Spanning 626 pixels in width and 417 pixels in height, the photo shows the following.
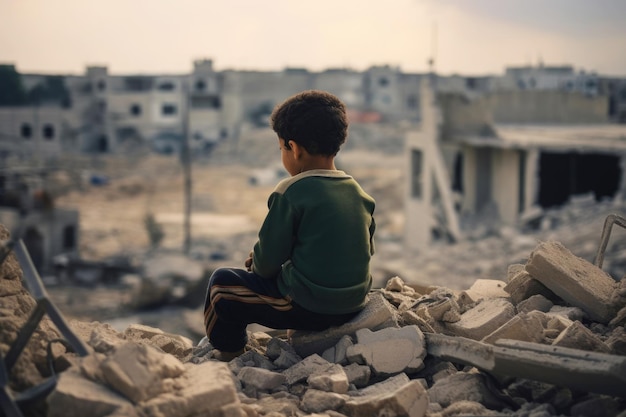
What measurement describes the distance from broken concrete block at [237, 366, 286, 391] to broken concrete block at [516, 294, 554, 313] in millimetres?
1206

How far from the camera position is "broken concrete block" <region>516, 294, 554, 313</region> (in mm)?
3653

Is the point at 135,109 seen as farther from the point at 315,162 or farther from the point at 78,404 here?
the point at 78,404

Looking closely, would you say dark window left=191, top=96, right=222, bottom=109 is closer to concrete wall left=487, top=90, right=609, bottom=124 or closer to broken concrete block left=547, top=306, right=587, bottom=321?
concrete wall left=487, top=90, right=609, bottom=124

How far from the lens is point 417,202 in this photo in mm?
20484

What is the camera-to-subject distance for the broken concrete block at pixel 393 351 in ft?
10.4

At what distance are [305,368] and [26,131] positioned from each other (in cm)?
4039

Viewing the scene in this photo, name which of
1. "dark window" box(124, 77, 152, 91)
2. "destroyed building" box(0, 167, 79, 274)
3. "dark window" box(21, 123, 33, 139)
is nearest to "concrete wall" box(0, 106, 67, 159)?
"dark window" box(21, 123, 33, 139)

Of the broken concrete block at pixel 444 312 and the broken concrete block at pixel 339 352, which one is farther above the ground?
the broken concrete block at pixel 444 312

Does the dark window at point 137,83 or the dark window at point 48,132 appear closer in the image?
the dark window at point 48,132

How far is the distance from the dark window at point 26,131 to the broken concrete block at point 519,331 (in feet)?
132

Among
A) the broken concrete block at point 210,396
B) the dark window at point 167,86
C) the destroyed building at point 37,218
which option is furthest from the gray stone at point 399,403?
the dark window at point 167,86

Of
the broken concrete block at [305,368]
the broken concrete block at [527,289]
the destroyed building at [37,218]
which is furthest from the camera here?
the destroyed building at [37,218]

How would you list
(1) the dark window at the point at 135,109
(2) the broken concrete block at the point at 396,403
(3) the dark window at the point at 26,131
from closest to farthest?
(2) the broken concrete block at the point at 396,403 < (3) the dark window at the point at 26,131 < (1) the dark window at the point at 135,109

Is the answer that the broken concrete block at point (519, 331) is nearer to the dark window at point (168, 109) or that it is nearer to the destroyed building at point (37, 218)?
the destroyed building at point (37, 218)
